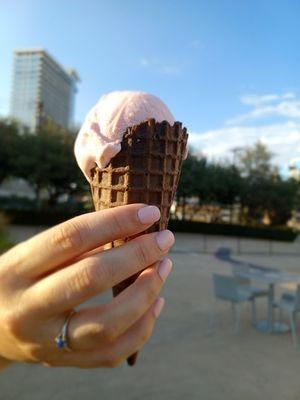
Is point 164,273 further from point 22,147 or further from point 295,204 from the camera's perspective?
point 295,204

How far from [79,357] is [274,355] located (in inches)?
203

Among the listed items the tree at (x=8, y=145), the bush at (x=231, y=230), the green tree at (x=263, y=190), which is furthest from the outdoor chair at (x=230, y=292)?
the green tree at (x=263, y=190)

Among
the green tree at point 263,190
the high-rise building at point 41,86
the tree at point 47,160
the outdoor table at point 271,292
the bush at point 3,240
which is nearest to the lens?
the outdoor table at point 271,292

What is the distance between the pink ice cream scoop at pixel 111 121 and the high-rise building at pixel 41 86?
87.0 m

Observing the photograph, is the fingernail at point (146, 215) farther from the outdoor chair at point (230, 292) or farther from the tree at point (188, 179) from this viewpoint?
the tree at point (188, 179)

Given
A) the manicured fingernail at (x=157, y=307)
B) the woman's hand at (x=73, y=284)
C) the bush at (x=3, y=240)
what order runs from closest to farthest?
the woman's hand at (x=73, y=284) → the manicured fingernail at (x=157, y=307) → the bush at (x=3, y=240)

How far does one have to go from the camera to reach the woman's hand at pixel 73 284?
1.20m

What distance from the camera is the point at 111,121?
167 cm

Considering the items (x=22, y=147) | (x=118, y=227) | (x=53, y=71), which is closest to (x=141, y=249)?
(x=118, y=227)

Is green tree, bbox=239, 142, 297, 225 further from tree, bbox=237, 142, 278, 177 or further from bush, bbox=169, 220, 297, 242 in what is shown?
bush, bbox=169, 220, 297, 242

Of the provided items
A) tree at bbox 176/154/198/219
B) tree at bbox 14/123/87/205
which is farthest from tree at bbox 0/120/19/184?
tree at bbox 176/154/198/219

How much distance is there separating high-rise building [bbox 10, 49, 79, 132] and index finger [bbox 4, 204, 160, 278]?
287ft

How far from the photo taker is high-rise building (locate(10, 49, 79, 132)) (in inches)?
3826

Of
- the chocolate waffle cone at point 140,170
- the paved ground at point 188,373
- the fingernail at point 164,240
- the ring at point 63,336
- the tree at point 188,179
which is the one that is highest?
the tree at point 188,179
